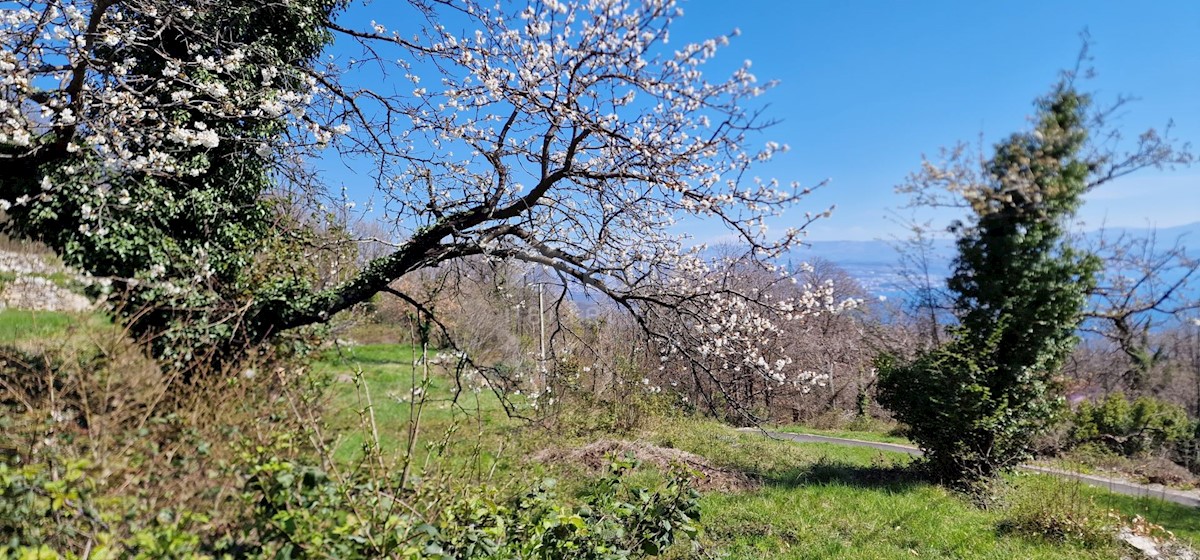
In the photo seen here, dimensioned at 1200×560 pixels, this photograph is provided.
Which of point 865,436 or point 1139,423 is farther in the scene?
point 1139,423

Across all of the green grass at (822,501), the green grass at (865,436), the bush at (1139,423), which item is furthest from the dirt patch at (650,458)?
the bush at (1139,423)

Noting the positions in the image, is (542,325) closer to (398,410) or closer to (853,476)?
(398,410)

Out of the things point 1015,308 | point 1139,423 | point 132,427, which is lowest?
point 1139,423

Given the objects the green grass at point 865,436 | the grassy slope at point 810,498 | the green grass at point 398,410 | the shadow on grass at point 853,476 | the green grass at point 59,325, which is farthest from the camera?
the green grass at point 865,436

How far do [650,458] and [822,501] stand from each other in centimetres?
279

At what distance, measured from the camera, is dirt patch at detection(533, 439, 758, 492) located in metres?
8.26

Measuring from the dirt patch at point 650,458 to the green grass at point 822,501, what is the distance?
267 millimetres

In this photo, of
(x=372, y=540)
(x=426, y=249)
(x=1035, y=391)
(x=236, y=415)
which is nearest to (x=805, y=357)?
(x=1035, y=391)

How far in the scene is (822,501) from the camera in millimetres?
→ 7215

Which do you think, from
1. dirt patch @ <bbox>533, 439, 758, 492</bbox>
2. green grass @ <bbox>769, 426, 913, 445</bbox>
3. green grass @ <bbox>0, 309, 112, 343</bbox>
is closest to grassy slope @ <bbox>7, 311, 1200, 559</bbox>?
green grass @ <bbox>0, 309, 112, 343</bbox>

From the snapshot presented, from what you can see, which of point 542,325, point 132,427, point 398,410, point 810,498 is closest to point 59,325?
point 132,427

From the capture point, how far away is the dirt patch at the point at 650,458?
8.26 m

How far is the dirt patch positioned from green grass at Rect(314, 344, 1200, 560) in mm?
267

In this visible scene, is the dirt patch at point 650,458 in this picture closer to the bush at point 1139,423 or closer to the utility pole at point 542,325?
the utility pole at point 542,325
